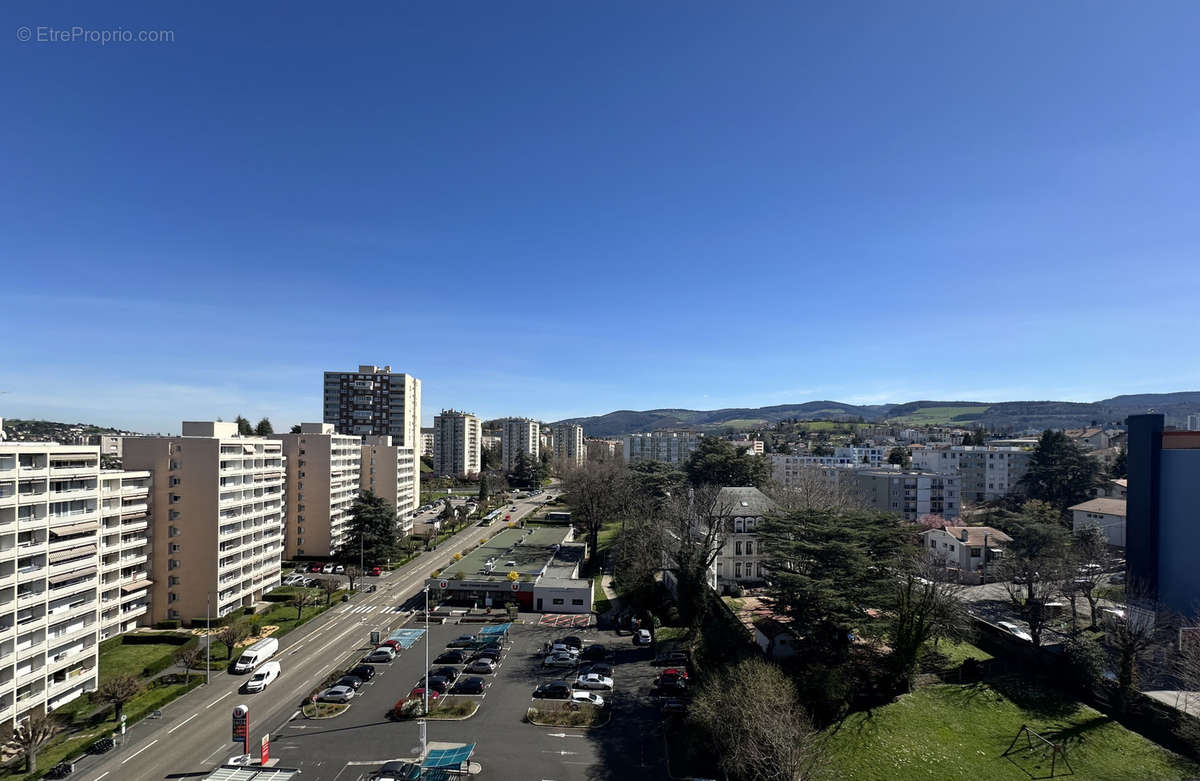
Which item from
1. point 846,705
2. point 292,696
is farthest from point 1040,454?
point 292,696

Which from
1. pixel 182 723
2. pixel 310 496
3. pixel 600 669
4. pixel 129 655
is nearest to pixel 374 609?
pixel 129 655

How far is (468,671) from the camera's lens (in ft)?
107

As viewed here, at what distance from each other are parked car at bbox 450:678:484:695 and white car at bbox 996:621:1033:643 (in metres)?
30.4

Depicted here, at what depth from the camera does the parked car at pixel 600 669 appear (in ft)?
104

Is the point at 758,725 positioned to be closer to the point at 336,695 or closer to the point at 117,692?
the point at 336,695

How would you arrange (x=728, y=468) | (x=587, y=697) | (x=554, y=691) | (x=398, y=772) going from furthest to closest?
(x=728, y=468) < (x=554, y=691) < (x=587, y=697) < (x=398, y=772)

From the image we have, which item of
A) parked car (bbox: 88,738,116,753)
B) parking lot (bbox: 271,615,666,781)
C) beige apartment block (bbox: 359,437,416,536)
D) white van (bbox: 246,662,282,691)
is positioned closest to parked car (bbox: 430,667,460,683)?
parking lot (bbox: 271,615,666,781)

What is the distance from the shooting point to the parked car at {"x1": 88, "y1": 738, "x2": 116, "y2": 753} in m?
23.9

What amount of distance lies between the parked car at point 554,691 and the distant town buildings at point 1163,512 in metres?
32.9

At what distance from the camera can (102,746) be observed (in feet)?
78.6

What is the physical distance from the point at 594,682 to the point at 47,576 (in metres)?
25.8

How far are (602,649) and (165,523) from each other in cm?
3015

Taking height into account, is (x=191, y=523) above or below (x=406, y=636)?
above

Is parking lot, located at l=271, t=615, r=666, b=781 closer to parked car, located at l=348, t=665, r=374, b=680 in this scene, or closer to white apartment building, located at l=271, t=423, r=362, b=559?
parked car, located at l=348, t=665, r=374, b=680
